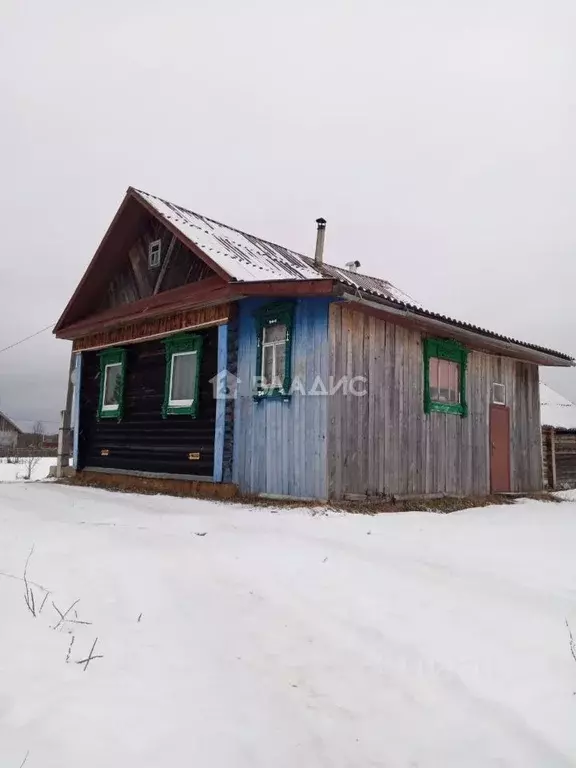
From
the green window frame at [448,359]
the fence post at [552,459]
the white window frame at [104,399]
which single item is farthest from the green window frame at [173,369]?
the fence post at [552,459]

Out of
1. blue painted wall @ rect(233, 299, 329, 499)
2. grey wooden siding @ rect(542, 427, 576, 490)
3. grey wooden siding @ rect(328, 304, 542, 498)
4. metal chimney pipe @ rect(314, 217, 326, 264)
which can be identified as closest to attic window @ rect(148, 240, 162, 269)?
blue painted wall @ rect(233, 299, 329, 499)

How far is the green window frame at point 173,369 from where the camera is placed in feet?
33.3

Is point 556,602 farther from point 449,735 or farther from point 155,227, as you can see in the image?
point 155,227

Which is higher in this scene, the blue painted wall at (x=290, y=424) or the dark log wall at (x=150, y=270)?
the dark log wall at (x=150, y=270)

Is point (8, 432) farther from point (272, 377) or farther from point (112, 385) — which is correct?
point (272, 377)

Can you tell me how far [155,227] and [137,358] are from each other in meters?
2.69

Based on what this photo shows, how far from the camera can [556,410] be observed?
Result: 22906 mm

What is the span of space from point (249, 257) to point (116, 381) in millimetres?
4328

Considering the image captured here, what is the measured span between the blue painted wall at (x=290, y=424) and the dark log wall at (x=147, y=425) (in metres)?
0.74

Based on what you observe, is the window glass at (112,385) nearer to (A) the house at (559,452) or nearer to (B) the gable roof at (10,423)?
(A) the house at (559,452)

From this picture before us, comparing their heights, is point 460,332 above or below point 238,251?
below

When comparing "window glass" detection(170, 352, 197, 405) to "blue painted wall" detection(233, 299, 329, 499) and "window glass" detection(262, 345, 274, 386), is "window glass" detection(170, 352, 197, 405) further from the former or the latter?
"window glass" detection(262, 345, 274, 386)

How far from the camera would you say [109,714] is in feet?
7.78

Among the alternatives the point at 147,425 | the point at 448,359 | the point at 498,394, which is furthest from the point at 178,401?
the point at 498,394
